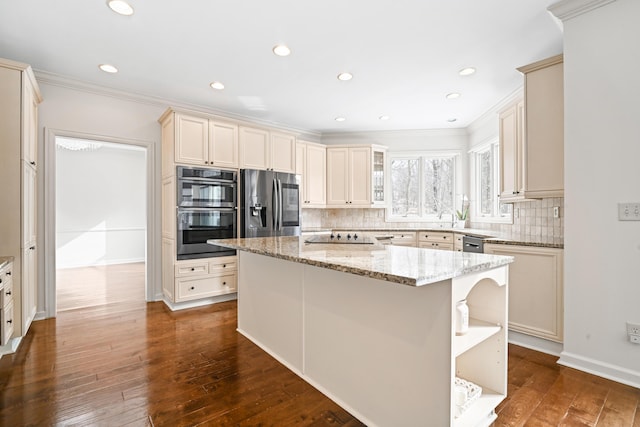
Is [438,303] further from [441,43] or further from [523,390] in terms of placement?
[441,43]

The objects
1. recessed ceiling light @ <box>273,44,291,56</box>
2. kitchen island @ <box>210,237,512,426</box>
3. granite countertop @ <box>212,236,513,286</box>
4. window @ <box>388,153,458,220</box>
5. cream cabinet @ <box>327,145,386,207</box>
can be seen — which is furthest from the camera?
window @ <box>388,153,458,220</box>

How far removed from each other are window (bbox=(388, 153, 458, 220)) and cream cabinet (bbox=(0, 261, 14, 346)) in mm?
4930

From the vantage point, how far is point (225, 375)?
2.18 m

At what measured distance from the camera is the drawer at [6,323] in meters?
2.26

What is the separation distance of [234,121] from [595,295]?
4.04 meters

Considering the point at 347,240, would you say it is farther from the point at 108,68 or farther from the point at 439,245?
the point at 108,68

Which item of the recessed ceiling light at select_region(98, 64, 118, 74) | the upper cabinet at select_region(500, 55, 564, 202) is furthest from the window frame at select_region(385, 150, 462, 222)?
the recessed ceiling light at select_region(98, 64, 118, 74)

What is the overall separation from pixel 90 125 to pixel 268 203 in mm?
2261

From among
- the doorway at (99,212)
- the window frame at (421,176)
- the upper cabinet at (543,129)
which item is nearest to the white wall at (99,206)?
the doorway at (99,212)

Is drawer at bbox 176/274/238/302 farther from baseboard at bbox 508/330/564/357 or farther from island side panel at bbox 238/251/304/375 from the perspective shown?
baseboard at bbox 508/330/564/357

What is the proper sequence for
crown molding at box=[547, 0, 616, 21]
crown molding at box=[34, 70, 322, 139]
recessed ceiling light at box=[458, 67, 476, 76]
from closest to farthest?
crown molding at box=[547, 0, 616, 21] → recessed ceiling light at box=[458, 67, 476, 76] → crown molding at box=[34, 70, 322, 139]

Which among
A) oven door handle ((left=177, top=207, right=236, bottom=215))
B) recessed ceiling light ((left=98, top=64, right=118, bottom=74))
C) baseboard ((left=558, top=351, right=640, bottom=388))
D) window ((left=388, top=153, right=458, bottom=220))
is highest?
recessed ceiling light ((left=98, top=64, right=118, bottom=74))

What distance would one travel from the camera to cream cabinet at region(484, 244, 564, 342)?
2510mm

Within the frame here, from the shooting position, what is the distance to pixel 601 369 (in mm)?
2158
